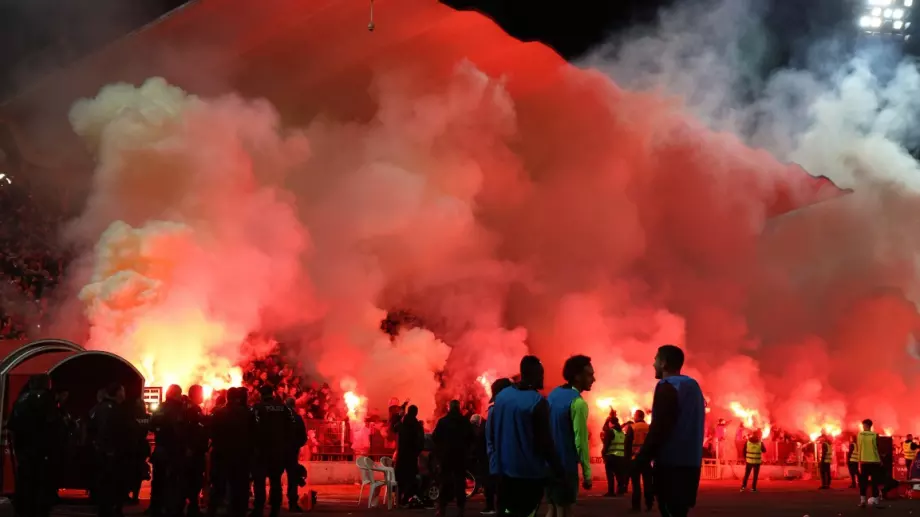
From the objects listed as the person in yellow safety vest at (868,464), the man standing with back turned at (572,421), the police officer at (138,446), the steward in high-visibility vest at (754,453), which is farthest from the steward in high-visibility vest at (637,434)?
the man standing with back turned at (572,421)

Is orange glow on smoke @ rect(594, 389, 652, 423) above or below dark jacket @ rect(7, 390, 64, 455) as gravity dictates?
above

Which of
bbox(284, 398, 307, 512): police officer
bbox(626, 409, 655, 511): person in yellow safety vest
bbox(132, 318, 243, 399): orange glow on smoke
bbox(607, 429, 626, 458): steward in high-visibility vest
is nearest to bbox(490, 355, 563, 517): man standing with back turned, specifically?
Answer: bbox(284, 398, 307, 512): police officer

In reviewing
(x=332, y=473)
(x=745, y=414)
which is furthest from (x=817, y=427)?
(x=332, y=473)

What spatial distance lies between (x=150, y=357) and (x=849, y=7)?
2930 cm

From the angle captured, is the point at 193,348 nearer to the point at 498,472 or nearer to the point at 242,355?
the point at 242,355

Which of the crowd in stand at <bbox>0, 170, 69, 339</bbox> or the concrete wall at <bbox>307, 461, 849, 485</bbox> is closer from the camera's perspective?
the concrete wall at <bbox>307, 461, 849, 485</bbox>

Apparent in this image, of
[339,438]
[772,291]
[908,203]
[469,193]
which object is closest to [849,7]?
[908,203]

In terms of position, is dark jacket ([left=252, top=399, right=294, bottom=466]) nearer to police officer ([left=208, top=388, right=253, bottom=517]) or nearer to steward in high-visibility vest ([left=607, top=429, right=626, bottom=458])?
police officer ([left=208, top=388, right=253, bottom=517])

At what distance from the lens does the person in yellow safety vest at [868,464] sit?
1574cm

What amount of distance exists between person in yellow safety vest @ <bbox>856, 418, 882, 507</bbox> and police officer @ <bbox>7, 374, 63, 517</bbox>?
11.7 m

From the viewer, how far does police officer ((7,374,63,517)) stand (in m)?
9.73

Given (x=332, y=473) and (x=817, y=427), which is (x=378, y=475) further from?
(x=817, y=427)

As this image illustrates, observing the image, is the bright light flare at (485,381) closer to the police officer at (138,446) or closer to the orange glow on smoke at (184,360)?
the orange glow on smoke at (184,360)

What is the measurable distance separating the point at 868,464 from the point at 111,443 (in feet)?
37.8
